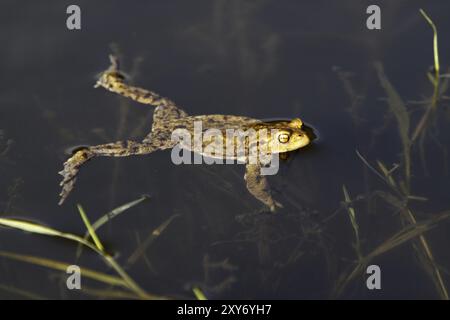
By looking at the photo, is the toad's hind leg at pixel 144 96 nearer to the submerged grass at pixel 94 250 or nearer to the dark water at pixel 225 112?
the dark water at pixel 225 112

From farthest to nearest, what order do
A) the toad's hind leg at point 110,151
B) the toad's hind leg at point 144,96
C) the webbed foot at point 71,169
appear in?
the toad's hind leg at point 144,96 → the toad's hind leg at point 110,151 → the webbed foot at point 71,169

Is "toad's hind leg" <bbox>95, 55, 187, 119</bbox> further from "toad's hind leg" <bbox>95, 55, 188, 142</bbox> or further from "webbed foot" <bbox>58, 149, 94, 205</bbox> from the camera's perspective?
"webbed foot" <bbox>58, 149, 94, 205</bbox>

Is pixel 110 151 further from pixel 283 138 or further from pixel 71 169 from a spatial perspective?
pixel 283 138

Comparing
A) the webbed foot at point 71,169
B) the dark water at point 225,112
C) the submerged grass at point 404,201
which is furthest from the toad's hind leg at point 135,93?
the submerged grass at point 404,201

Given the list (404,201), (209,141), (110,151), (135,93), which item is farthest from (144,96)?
(404,201)

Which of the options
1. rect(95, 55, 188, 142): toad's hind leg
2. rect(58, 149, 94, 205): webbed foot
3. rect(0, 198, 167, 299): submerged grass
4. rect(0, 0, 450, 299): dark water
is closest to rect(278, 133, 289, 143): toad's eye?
rect(0, 0, 450, 299): dark water

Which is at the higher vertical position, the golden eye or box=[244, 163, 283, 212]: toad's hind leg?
the golden eye

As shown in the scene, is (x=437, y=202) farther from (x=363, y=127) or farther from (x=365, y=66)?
(x=365, y=66)
